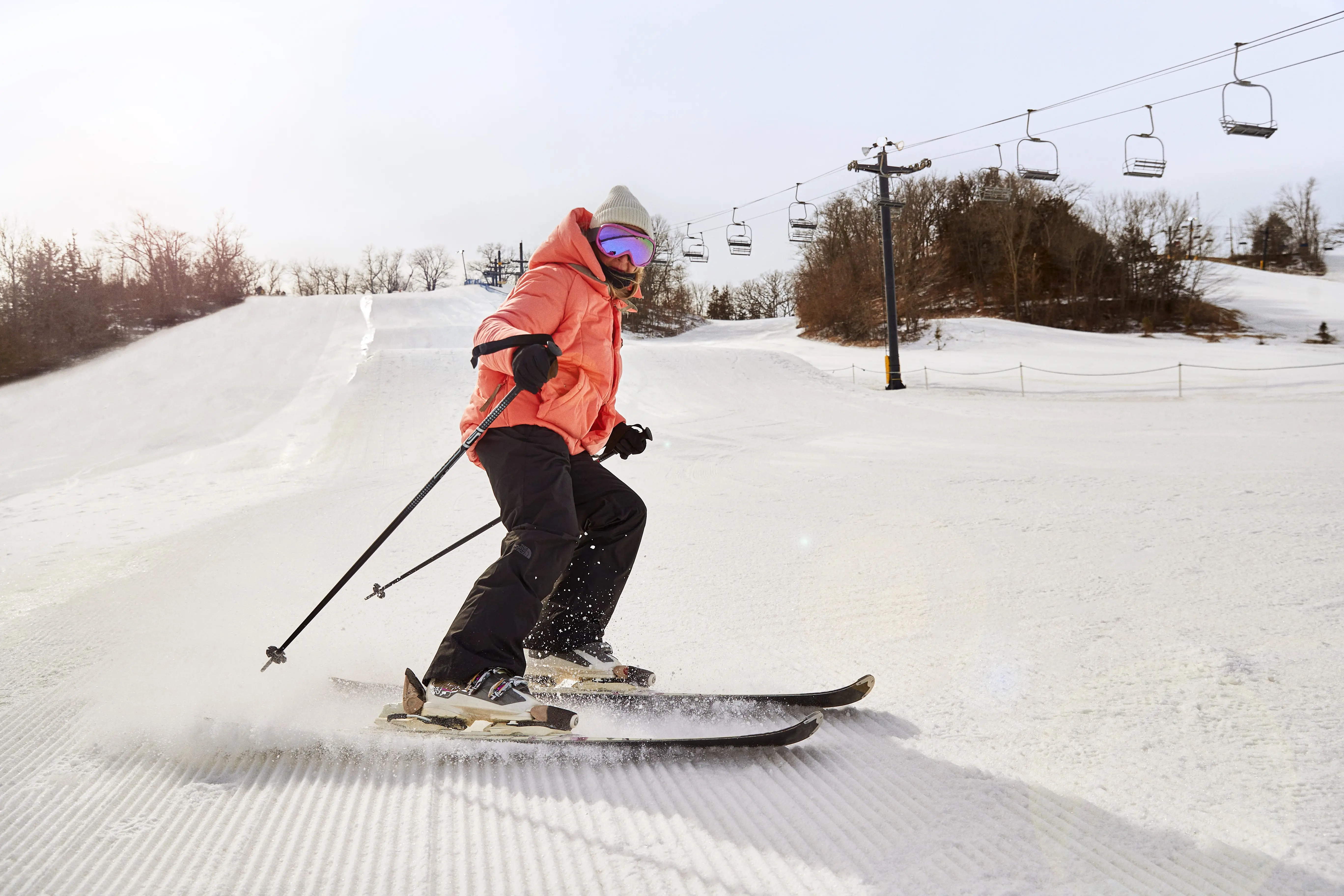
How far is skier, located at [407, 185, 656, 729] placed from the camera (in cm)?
252

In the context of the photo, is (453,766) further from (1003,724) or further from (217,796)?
(1003,724)

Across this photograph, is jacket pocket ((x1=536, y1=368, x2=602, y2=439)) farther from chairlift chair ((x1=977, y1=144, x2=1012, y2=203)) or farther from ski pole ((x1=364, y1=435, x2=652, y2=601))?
chairlift chair ((x1=977, y1=144, x2=1012, y2=203))

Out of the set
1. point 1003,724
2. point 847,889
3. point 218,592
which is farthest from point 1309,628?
point 218,592

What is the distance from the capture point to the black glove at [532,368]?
2.54 meters

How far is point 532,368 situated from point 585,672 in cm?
117

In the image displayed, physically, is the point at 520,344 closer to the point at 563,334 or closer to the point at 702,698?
the point at 563,334

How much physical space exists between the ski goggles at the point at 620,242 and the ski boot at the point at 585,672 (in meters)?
1.47

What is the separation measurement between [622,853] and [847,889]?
54 cm

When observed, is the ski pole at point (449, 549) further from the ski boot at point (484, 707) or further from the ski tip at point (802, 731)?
the ski tip at point (802, 731)

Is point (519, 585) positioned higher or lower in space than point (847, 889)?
higher

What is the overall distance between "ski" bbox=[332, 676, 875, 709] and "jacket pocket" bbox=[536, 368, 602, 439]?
96 centimetres

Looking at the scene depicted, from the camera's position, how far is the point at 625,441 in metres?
3.38

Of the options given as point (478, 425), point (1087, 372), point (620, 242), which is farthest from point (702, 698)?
point (1087, 372)

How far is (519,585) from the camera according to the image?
2.58m
